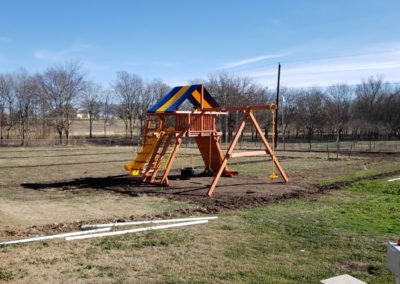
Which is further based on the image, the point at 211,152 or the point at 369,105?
the point at 369,105

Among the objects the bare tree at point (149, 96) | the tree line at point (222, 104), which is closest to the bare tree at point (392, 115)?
the tree line at point (222, 104)

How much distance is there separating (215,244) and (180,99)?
935cm

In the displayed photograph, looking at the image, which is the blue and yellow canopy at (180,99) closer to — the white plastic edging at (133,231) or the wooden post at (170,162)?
the wooden post at (170,162)

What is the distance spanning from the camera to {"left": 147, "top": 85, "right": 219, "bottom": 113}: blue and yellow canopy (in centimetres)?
1531

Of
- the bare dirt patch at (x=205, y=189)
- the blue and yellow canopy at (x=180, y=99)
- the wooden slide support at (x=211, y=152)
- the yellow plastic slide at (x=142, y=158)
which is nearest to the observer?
the bare dirt patch at (x=205, y=189)

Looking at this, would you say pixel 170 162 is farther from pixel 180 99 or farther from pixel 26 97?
pixel 26 97

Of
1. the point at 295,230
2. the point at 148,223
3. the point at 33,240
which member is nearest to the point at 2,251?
the point at 33,240

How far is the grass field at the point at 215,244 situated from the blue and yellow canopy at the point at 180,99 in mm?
4270

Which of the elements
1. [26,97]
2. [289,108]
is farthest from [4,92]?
[289,108]

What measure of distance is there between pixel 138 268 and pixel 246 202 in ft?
18.4

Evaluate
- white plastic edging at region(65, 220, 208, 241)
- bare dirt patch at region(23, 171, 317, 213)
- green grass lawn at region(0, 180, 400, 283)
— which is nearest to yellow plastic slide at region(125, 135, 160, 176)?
bare dirt patch at region(23, 171, 317, 213)

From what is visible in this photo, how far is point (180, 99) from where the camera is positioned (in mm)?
15594

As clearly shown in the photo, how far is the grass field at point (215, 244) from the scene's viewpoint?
543cm

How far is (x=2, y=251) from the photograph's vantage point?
250 inches
